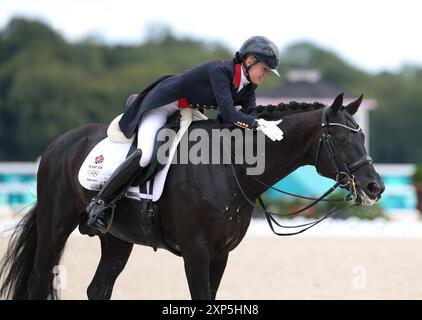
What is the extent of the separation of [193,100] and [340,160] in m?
1.13

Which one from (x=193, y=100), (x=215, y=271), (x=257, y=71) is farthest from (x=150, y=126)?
(x=215, y=271)

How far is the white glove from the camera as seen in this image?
17.4 ft

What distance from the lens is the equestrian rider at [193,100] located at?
214 inches

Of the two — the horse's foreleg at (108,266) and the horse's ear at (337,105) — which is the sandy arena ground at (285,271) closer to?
the horse's foreleg at (108,266)

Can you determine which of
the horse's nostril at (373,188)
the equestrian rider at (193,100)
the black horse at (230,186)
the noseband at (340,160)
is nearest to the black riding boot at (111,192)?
the equestrian rider at (193,100)

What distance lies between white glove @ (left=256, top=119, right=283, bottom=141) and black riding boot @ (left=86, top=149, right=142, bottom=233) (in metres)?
0.88

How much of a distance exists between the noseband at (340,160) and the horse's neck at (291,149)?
65 mm

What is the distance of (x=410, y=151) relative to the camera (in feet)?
140

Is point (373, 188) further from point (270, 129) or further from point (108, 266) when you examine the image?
point (108, 266)

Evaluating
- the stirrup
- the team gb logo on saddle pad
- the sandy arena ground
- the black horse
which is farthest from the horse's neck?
the sandy arena ground

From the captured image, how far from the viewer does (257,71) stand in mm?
5566
